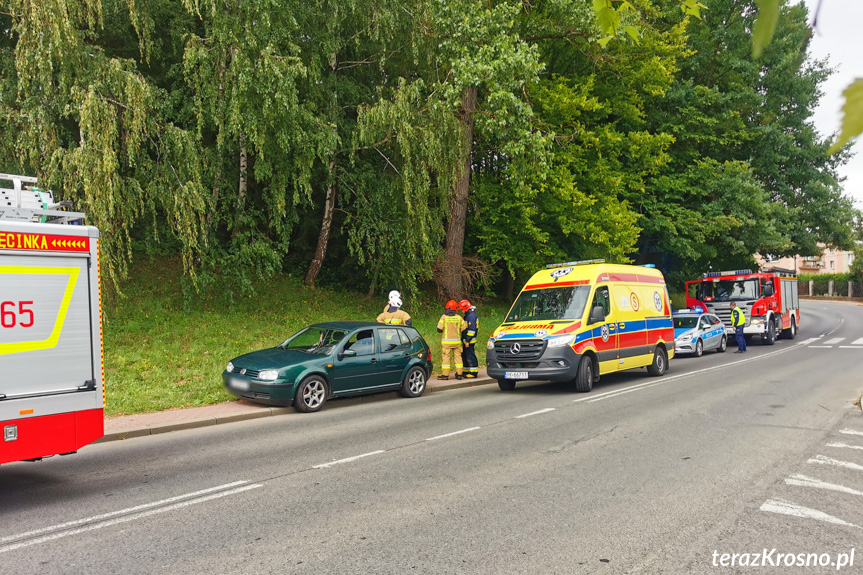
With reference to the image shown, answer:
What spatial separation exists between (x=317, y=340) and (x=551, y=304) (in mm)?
5124

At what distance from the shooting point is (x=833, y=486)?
20.8 feet

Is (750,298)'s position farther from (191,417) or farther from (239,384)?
(191,417)

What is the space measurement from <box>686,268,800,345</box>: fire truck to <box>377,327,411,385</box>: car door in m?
17.8

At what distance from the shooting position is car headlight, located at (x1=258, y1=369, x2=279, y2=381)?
10945 millimetres

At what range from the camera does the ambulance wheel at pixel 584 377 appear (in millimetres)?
13078

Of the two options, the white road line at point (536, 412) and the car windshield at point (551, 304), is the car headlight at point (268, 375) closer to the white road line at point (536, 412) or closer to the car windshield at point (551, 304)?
the white road line at point (536, 412)

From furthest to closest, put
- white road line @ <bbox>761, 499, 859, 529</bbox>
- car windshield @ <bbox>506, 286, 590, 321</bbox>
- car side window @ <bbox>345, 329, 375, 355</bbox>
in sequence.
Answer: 1. car windshield @ <bbox>506, 286, 590, 321</bbox>
2. car side window @ <bbox>345, 329, 375, 355</bbox>
3. white road line @ <bbox>761, 499, 859, 529</bbox>

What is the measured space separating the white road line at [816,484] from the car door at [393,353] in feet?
24.7

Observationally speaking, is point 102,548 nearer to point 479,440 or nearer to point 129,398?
point 479,440

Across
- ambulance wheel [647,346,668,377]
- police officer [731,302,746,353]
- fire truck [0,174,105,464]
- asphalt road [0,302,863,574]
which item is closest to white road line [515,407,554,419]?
asphalt road [0,302,863,574]

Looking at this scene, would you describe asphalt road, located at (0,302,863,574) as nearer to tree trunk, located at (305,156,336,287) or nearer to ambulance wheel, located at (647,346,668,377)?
ambulance wheel, located at (647,346,668,377)

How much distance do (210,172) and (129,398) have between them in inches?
280

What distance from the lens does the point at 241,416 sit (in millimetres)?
10836

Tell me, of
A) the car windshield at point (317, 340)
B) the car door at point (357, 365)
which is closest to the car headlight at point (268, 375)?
the car windshield at point (317, 340)
